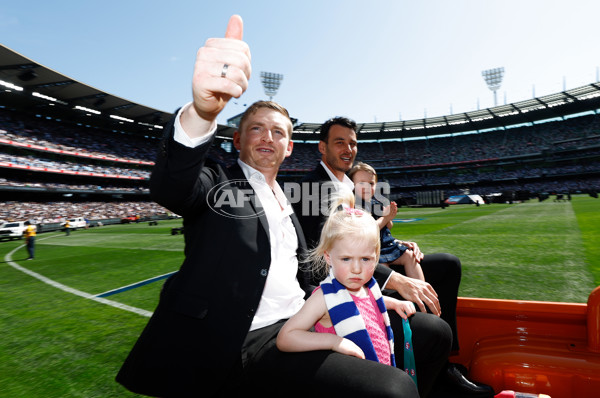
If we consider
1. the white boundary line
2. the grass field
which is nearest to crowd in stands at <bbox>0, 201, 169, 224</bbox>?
the white boundary line

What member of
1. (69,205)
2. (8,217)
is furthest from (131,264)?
(69,205)

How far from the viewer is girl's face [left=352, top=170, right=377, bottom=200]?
279 centimetres

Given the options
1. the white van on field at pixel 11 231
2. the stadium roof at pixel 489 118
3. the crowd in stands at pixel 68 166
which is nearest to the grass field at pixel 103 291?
the white van on field at pixel 11 231

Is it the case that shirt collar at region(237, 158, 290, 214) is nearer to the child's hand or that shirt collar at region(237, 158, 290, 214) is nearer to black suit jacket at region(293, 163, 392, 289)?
black suit jacket at region(293, 163, 392, 289)

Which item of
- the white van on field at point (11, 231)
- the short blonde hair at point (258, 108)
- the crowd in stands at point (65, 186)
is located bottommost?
the white van on field at point (11, 231)

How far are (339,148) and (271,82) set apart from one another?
5466 cm

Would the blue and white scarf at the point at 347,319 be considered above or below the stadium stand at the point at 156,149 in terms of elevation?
below

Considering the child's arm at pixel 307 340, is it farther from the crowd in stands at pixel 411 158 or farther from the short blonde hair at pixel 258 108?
the crowd in stands at pixel 411 158

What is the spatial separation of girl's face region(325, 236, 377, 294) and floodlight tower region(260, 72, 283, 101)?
55.1 m

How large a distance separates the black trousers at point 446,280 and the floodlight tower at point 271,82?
5435cm

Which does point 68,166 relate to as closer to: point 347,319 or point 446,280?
point 446,280

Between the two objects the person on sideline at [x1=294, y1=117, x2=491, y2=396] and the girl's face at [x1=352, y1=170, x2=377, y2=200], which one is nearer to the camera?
the person on sideline at [x1=294, y1=117, x2=491, y2=396]

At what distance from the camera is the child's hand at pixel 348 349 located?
3.92 feet

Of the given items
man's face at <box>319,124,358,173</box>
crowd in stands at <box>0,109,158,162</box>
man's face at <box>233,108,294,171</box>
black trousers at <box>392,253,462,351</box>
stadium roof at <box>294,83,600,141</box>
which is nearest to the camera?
man's face at <box>233,108,294,171</box>
